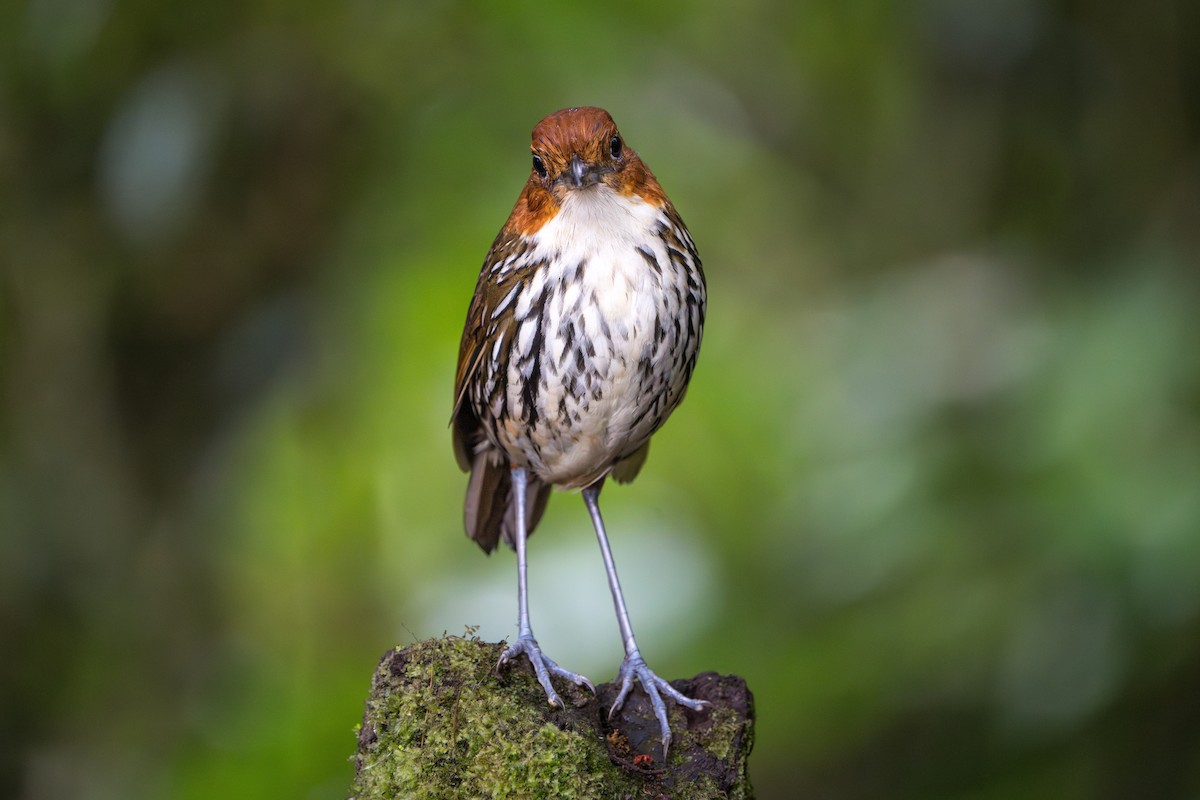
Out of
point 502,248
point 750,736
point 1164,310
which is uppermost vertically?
point 1164,310

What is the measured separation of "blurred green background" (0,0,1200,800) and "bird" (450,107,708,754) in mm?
1642

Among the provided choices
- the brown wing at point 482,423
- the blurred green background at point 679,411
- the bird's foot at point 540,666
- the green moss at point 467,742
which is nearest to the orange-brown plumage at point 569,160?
the brown wing at point 482,423

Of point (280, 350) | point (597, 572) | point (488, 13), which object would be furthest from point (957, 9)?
point (280, 350)

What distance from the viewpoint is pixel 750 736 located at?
3.07 metres

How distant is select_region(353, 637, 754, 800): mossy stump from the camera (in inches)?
105

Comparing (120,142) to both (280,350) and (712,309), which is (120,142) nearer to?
(280,350)

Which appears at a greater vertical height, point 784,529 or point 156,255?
point 156,255

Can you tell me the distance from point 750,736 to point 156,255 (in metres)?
3.62

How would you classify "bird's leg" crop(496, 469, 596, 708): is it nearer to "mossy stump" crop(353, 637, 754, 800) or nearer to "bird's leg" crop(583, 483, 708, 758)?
"mossy stump" crop(353, 637, 754, 800)

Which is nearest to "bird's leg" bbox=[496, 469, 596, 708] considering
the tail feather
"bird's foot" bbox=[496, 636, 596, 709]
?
"bird's foot" bbox=[496, 636, 596, 709]

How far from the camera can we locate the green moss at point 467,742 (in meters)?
2.65

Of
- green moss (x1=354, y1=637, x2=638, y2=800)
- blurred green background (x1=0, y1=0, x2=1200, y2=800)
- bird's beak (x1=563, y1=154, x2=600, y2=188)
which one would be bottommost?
green moss (x1=354, y1=637, x2=638, y2=800)

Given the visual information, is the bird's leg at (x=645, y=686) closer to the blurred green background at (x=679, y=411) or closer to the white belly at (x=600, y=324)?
the white belly at (x=600, y=324)

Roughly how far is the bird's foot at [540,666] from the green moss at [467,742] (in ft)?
0.14
